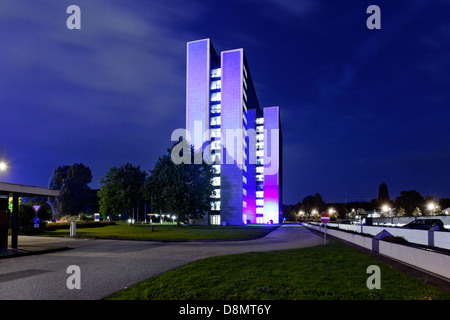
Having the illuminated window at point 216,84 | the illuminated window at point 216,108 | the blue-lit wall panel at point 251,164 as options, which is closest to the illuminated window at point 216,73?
the illuminated window at point 216,84

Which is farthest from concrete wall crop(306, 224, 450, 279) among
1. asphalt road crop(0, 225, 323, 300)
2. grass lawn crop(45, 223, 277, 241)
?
grass lawn crop(45, 223, 277, 241)

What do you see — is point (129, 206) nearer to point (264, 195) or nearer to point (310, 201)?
point (264, 195)

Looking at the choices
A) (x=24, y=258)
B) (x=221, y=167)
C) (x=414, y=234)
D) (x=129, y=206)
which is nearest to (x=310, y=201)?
(x=221, y=167)

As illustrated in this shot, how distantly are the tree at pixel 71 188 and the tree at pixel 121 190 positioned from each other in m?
29.3

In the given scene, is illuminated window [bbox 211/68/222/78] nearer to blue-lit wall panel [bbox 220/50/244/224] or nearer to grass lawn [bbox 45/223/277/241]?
blue-lit wall panel [bbox 220/50/244/224]

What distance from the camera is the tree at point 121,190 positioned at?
212 ft

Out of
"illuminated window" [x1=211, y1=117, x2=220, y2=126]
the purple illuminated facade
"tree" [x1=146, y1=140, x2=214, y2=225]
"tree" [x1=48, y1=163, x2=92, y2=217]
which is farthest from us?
"illuminated window" [x1=211, y1=117, x2=220, y2=126]

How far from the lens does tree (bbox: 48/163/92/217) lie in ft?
293

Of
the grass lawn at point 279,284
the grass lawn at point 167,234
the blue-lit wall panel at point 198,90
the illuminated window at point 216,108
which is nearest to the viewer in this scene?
the grass lawn at point 279,284

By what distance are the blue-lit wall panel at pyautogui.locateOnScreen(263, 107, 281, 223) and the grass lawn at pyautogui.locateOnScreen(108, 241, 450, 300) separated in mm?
117202

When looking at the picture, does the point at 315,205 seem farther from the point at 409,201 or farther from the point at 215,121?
the point at 215,121

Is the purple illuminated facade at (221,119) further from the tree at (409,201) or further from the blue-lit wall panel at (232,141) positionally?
the tree at (409,201)

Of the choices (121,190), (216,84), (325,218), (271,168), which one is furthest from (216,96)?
(325,218)

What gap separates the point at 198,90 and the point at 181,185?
4986 centimetres
